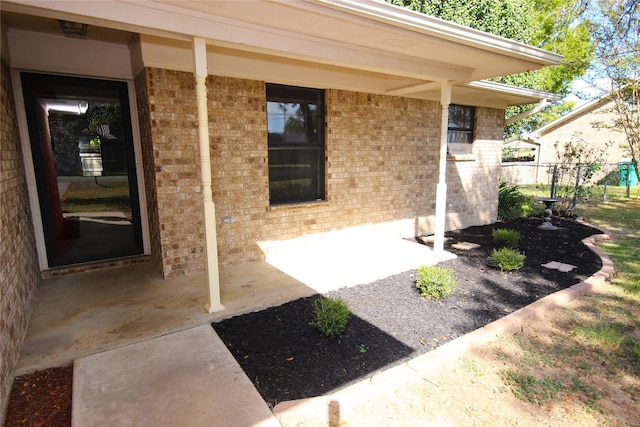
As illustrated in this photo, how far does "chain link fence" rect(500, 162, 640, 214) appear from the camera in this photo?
9945mm

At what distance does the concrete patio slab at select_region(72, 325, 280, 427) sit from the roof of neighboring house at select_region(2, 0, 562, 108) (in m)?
2.67

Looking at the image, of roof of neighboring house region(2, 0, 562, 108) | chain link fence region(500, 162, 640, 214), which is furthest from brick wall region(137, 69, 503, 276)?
chain link fence region(500, 162, 640, 214)

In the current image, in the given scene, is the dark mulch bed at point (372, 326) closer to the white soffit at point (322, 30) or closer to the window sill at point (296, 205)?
the window sill at point (296, 205)

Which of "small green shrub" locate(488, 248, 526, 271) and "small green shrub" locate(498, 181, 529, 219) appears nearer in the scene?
"small green shrub" locate(488, 248, 526, 271)

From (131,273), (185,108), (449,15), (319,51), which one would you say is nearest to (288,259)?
(131,273)

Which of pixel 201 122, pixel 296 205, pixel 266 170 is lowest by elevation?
pixel 296 205

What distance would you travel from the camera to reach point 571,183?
11352 mm

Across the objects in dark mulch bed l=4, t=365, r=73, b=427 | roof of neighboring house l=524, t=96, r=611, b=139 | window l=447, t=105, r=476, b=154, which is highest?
roof of neighboring house l=524, t=96, r=611, b=139

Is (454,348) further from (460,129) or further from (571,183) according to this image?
(571,183)

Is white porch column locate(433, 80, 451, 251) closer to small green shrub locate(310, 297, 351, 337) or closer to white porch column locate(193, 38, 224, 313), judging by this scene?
small green shrub locate(310, 297, 351, 337)

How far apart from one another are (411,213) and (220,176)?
404 centimetres

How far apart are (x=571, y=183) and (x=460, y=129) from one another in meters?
6.55

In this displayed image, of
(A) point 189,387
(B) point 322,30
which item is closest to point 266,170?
(B) point 322,30

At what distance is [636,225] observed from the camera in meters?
8.06
